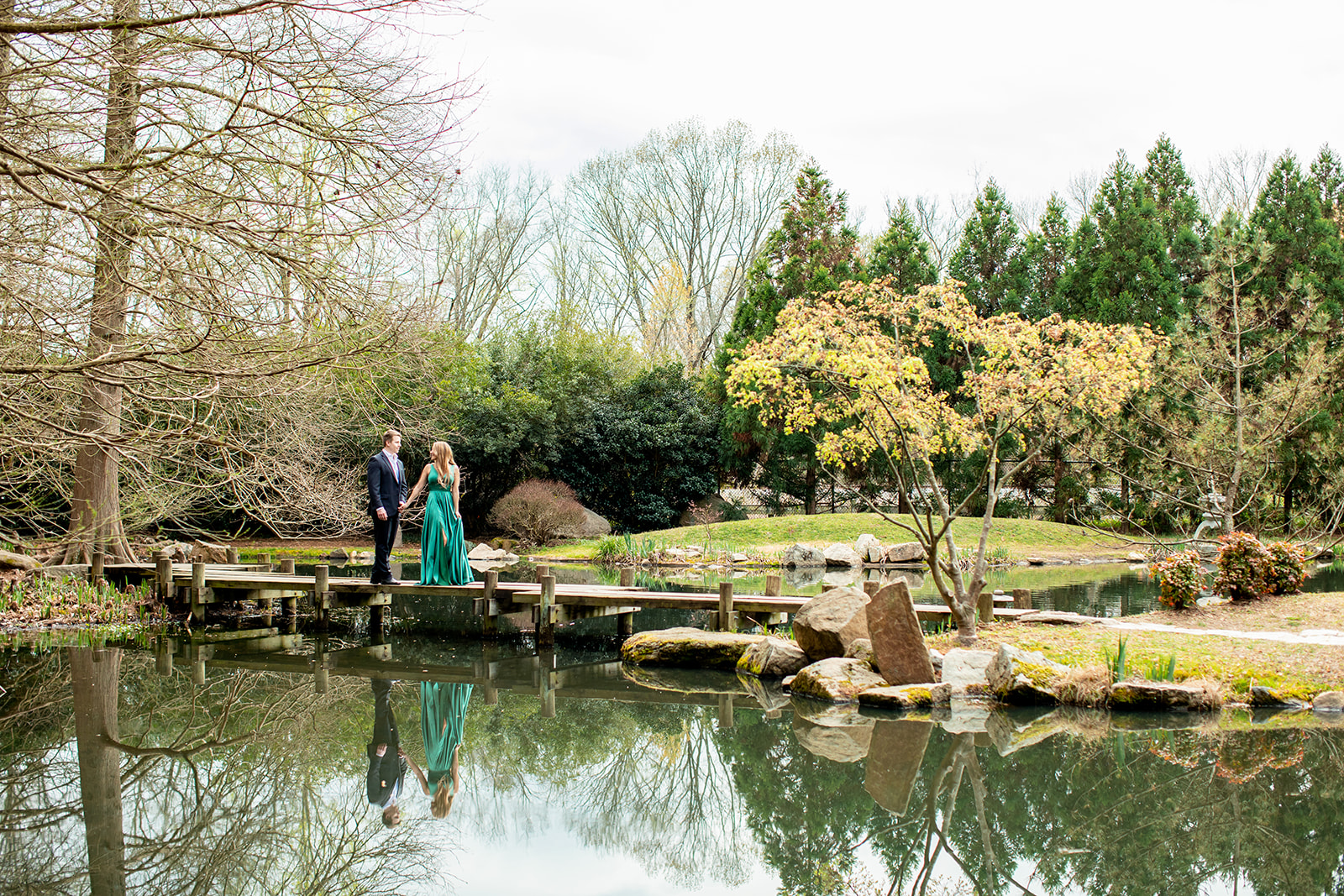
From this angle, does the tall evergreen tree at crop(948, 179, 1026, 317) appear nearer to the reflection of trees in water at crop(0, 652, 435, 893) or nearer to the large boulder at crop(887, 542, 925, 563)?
the large boulder at crop(887, 542, 925, 563)

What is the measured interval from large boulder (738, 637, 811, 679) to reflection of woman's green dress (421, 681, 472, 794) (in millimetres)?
2808

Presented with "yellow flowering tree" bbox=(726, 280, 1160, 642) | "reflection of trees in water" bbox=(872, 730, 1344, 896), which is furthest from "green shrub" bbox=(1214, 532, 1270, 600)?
"reflection of trees in water" bbox=(872, 730, 1344, 896)

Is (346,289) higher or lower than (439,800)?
higher

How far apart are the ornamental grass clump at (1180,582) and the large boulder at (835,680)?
501 centimetres

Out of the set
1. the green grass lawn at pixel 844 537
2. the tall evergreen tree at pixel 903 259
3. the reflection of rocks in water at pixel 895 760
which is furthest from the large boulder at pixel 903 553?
the reflection of rocks in water at pixel 895 760

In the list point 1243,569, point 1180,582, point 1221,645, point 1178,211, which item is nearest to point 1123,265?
point 1178,211

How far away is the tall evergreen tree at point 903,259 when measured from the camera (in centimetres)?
2783

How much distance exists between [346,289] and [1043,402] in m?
7.15

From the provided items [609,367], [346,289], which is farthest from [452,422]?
[346,289]

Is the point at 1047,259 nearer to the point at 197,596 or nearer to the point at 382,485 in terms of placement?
the point at 382,485

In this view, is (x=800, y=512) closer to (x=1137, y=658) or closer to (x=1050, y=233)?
(x=1050, y=233)

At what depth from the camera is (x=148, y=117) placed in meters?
6.17

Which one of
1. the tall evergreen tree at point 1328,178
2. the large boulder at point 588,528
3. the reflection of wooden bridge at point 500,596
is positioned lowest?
the reflection of wooden bridge at point 500,596

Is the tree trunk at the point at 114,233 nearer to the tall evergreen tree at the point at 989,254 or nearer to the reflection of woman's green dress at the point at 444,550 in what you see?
the reflection of woman's green dress at the point at 444,550
